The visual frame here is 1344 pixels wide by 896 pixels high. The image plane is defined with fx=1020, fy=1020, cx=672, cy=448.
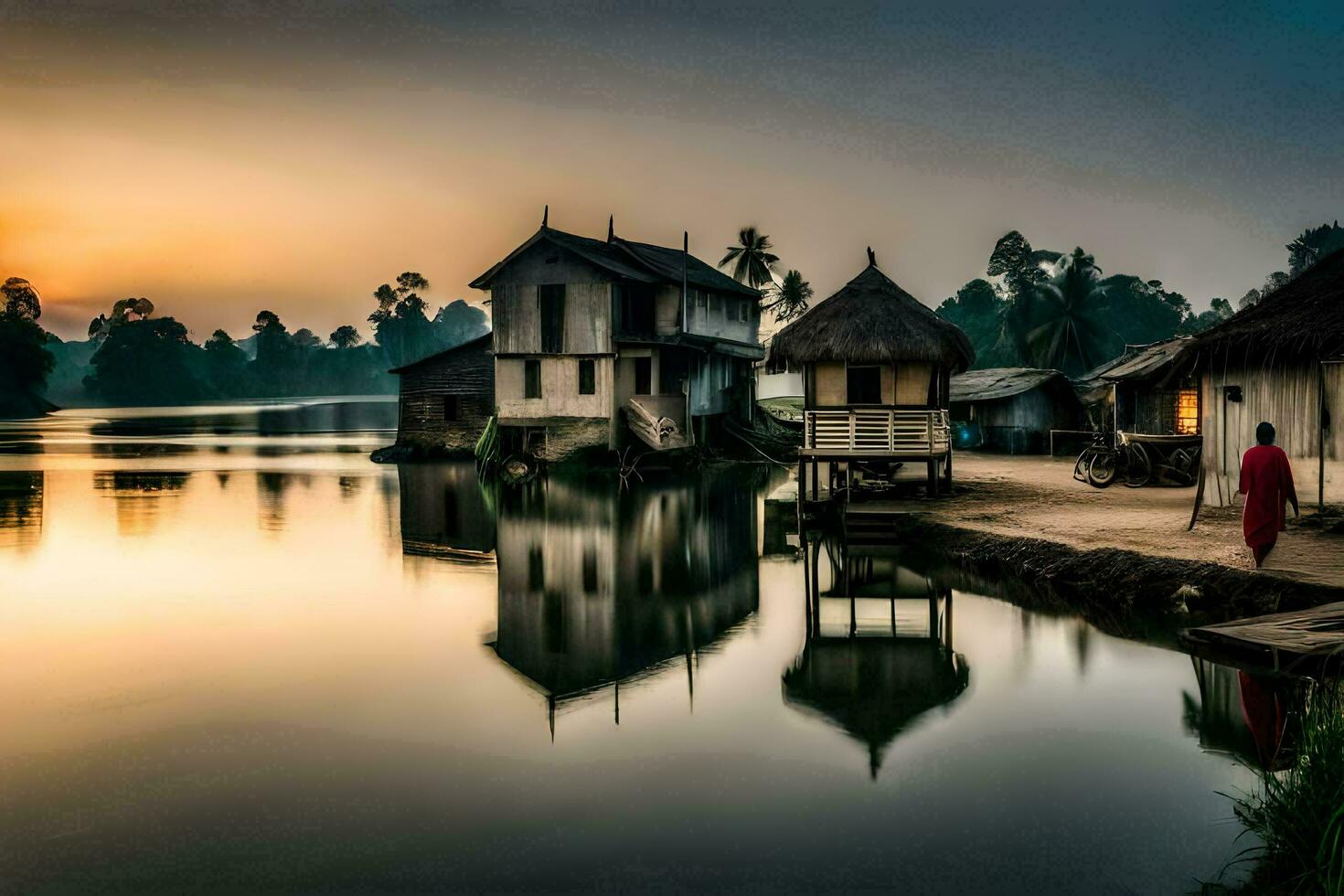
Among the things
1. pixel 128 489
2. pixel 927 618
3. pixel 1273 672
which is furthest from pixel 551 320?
pixel 1273 672

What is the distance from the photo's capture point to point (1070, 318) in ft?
186

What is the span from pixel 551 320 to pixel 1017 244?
47226mm

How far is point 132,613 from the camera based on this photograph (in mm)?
14992

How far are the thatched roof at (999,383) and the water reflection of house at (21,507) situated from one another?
29.5 meters

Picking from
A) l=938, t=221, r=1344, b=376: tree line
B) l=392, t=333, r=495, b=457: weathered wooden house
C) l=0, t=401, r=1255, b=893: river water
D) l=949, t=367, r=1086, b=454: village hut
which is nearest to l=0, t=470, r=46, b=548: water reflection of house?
l=0, t=401, r=1255, b=893: river water

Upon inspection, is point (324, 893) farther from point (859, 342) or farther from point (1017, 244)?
point (1017, 244)

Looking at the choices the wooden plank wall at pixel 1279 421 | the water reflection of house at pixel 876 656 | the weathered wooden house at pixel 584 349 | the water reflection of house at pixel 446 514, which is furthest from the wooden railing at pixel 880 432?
the weathered wooden house at pixel 584 349

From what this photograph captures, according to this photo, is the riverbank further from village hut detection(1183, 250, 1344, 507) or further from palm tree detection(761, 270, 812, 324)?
palm tree detection(761, 270, 812, 324)

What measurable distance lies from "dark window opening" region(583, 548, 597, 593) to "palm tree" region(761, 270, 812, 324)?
52.6 meters

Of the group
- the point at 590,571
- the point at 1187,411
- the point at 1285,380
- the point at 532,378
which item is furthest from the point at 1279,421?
the point at 532,378

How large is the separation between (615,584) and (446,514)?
10706 millimetres

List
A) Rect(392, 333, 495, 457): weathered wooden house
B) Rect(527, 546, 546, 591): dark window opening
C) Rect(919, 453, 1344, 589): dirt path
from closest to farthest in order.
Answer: Rect(919, 453, 1344, 589): dirt path < Rect(527, 546, 546, 591): dark window opening < Rect(392, 333, 495, 457): weathered wooden house

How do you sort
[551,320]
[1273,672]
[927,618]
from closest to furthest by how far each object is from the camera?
[1273,672]
[927,618]
[551,320]

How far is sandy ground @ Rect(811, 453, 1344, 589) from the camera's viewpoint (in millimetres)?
12922
